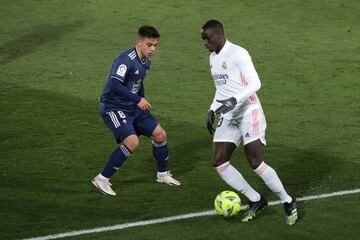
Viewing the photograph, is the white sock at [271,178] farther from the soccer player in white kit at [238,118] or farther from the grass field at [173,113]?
the grass field at [173,113]

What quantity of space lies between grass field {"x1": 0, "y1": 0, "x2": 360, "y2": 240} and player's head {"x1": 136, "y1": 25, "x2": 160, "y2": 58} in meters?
1.84

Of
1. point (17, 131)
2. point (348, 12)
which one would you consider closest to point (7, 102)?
point (17, 131)

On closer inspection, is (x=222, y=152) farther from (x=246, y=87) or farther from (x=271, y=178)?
(x=246, y=87)

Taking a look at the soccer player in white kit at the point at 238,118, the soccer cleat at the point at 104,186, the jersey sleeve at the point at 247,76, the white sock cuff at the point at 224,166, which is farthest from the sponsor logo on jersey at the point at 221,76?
the soccer cleat at the point at 104,186

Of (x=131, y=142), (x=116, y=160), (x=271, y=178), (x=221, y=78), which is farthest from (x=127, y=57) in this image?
(x=271, y=178)

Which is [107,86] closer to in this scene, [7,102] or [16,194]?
[16,194]

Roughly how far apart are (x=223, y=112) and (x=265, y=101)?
6468 mm

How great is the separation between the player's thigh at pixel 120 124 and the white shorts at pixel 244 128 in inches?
61.3

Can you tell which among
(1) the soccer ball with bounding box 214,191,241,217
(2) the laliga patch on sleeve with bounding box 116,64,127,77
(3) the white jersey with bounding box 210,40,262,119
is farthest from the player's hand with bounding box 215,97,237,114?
(2) the laliga patch on sleeve with bounding box 116,64,127,77

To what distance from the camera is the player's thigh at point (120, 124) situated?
1256 centimetres

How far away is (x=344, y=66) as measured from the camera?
19688mm

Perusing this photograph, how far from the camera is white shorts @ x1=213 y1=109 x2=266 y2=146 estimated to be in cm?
1128

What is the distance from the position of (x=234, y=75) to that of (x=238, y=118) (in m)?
0.52

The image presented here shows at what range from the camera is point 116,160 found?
1255 centimetres
